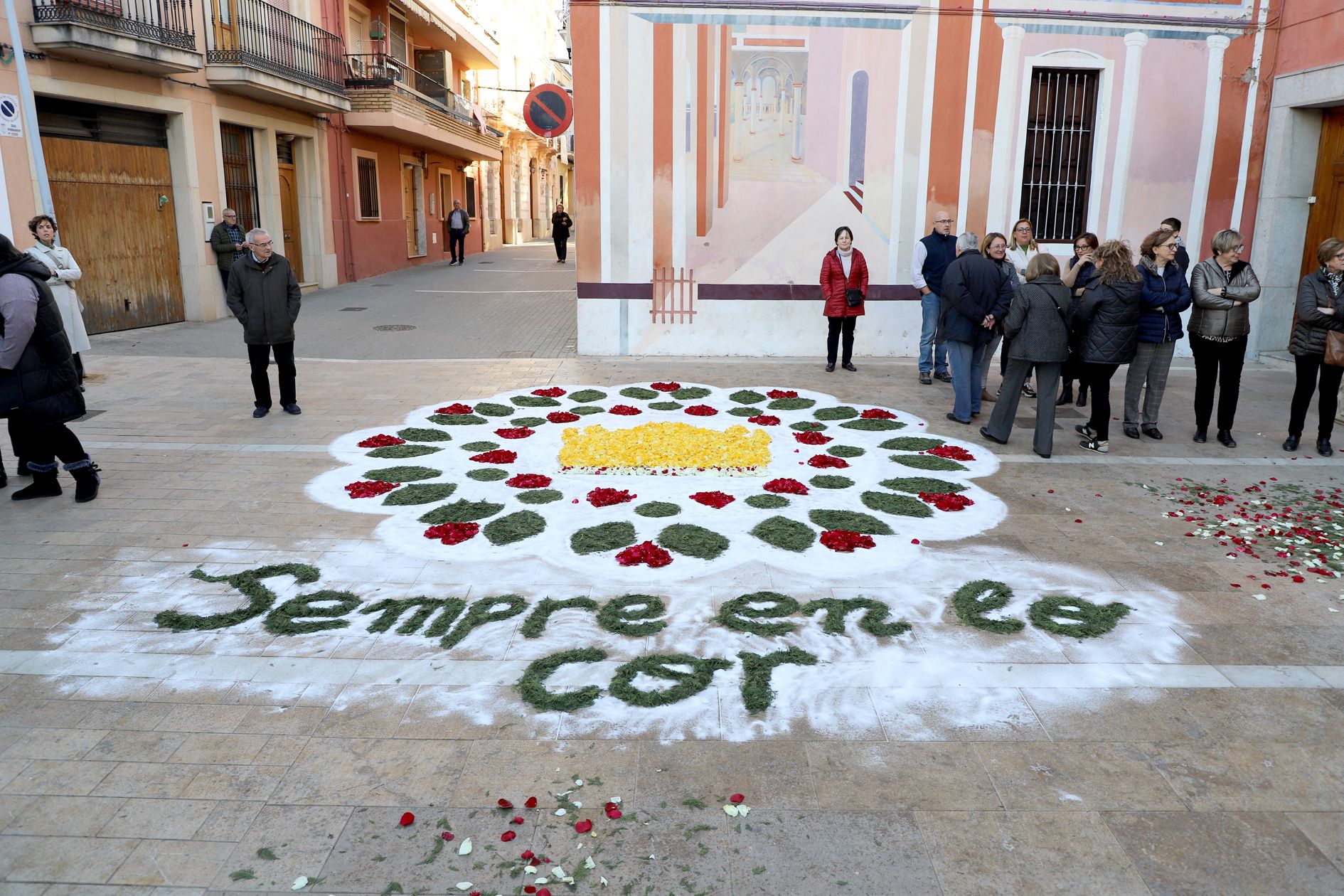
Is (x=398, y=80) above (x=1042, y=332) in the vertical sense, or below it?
above

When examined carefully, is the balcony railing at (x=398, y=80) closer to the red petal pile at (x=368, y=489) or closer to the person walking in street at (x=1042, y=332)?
the red petal pile at (x=368, y=489)

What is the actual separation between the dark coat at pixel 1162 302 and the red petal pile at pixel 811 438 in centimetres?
299

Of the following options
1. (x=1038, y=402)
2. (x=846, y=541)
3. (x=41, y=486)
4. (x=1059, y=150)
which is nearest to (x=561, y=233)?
(x=1059, y=150)

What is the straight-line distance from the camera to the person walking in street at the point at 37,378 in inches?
245

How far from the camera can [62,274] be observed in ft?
31.8

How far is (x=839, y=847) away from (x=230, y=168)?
734 inches

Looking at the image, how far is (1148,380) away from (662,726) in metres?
6.97

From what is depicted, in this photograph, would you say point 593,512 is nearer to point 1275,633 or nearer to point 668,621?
point 668,621

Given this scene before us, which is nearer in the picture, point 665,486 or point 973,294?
point 665,486

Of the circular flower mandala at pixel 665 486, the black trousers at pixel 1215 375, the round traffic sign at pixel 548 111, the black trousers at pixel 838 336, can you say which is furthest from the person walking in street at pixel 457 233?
the black trousers at pixel 1215 375

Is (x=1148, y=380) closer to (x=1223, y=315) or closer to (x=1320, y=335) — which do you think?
(x=1223, y=315)

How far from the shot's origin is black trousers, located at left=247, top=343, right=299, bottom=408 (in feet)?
30.5

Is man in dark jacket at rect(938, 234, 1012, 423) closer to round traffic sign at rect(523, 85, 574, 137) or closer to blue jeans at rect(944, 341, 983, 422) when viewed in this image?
blue jeans at rect(944, 341, 983, 422)

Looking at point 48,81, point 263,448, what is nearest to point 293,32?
point 48,81
